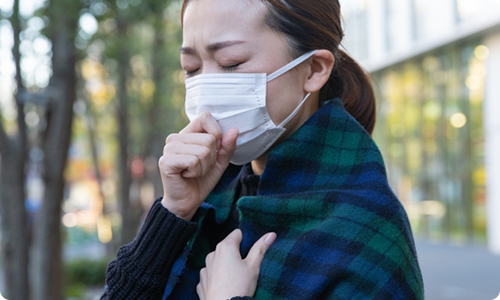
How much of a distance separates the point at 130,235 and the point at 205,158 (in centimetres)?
971

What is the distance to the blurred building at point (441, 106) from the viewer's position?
12.2m

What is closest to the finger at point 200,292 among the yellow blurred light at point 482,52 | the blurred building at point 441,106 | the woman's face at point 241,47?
the woman's face at point 241,47

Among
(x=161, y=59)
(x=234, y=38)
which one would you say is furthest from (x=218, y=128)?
(x=161, y=59)

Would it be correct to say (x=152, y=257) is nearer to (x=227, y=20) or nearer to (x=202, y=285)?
(x=202, y=285)

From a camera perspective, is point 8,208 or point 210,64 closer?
point 210,64

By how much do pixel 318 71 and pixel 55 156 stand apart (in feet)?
13.7

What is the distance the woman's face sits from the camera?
1514mm

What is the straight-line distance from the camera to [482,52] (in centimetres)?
1257

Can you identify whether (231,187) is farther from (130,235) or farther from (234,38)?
(130,235)

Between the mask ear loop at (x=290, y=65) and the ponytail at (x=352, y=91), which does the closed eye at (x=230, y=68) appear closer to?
the mask ear loop at (x=290, y=65)

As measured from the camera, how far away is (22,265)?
5.46 metres

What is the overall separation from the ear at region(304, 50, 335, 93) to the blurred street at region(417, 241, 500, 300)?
23.5 feet

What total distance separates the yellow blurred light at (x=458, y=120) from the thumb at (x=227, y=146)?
1281 cm

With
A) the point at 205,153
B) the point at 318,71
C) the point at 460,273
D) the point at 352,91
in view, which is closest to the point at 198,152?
the point at 205,153
